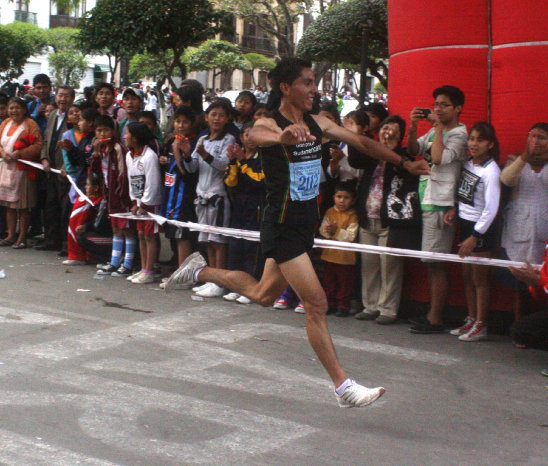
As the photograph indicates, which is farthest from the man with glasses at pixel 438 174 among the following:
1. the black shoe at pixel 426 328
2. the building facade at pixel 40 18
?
the building facade at pixel 40 18

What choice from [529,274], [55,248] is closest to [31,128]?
[55,248]

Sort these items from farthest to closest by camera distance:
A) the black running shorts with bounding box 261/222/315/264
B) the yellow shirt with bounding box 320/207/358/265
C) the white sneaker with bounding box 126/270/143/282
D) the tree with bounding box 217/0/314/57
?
1. the tree with bounding box 217/0/314/57
2. the white sneaker with bounding box 126/270/143/282
3. the yellow shirt with bounding box 320/207/358/265
4. the black running shorts with bounding box 261/222/315/264

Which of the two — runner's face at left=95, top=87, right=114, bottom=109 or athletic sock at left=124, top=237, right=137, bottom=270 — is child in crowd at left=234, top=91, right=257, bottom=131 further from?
runner's face at left=95, top=87, right=114, bottom=109

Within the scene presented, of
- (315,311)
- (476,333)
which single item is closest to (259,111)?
(476,333)

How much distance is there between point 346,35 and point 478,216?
12379mm

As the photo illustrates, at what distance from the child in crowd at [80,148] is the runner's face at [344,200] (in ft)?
11.7

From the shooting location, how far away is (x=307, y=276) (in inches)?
210

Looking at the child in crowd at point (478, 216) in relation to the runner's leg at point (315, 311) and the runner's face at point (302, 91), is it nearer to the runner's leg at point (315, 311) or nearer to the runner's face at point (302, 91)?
the runner's face at point (302, 91)

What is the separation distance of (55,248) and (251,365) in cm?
579

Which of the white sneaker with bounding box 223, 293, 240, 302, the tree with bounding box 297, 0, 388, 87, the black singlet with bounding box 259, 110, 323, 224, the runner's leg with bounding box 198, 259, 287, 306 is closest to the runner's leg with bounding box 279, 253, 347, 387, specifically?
the black singlet with bounding box 259, 110, 323, 224

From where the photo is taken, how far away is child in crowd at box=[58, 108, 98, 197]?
1060 cm

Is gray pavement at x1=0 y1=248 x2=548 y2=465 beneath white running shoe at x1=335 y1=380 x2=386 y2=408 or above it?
beneath

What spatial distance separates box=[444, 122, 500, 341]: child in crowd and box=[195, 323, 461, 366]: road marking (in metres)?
0.65

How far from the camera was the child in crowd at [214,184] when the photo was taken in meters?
8.96
